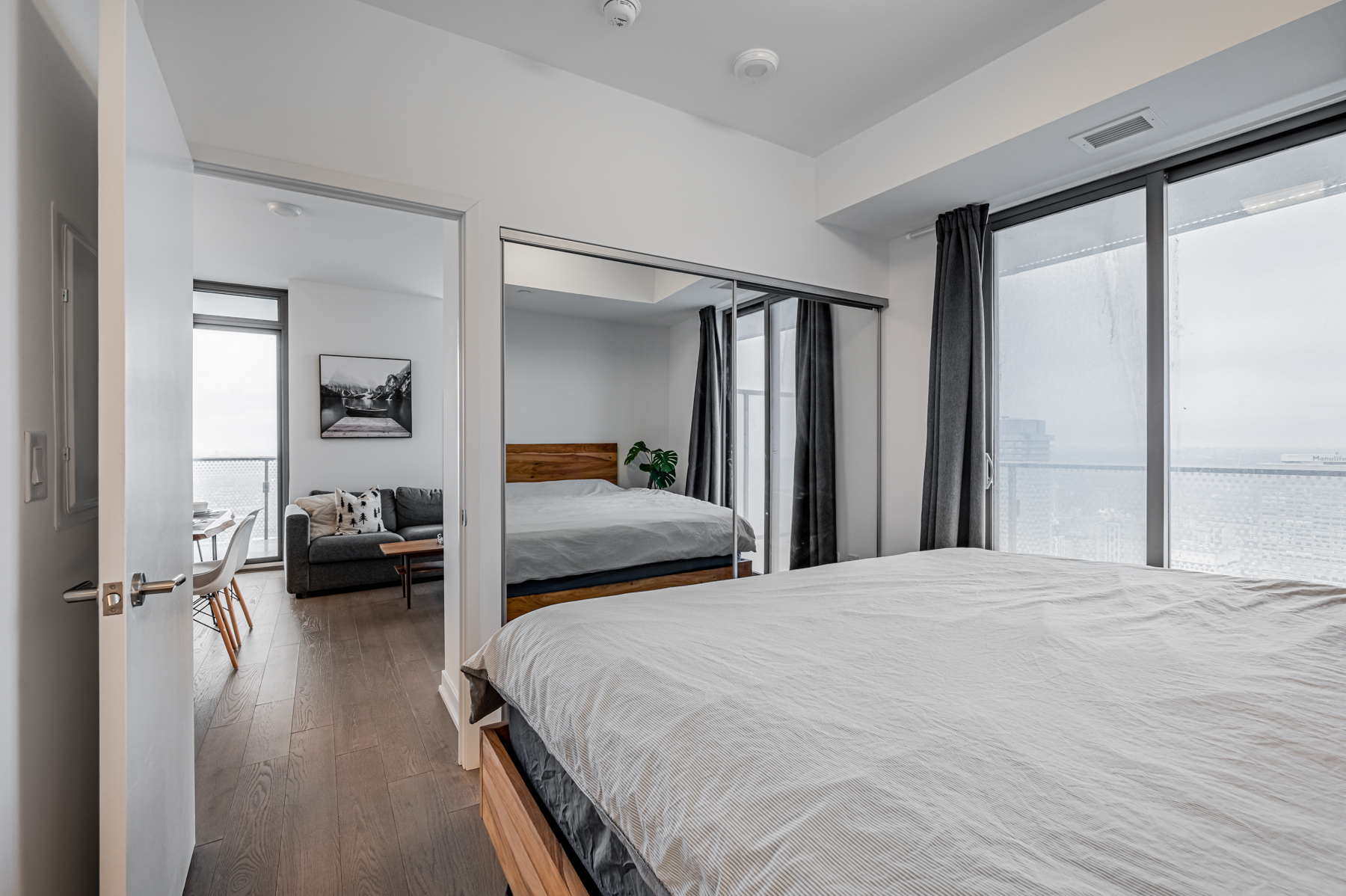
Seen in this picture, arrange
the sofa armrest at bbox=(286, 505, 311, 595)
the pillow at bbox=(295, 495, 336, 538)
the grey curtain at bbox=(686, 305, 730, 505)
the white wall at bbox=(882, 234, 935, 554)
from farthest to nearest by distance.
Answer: the pillow at bbox=(295, 495, 336, 538), the sofa armrest at bbox=(286, 505, 311, 595), the white wall at bbox=(882, 234, 935, 554), the grey curtain at bbox=(686, 305, 730, 505)

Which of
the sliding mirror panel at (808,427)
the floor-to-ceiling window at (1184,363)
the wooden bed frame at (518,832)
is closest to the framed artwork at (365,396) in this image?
the sliding mirror panel at (808,427)

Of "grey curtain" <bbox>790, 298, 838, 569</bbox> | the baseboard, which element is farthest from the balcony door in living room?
"grey curtain" <bbox>790, 298, 838, 569</bbox>

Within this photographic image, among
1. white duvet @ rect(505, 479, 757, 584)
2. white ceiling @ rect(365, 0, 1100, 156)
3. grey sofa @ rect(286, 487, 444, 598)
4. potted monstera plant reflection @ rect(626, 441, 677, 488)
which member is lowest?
grey sofa @ rect(286, 487, 444, 598)

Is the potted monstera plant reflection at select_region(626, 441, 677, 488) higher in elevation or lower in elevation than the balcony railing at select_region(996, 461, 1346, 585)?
higher

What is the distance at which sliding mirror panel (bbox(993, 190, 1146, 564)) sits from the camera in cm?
268

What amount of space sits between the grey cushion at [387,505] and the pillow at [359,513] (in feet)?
0.20

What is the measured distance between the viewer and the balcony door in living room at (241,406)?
18.9 feet

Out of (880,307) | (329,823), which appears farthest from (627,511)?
(880,307)

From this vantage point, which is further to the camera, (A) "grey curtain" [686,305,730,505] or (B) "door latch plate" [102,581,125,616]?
(A) "grey curtain" [686,305,730,505]

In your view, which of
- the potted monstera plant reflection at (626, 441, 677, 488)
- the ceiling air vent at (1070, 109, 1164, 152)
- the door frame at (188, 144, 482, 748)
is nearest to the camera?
the door frame at (188, 144, 482, 748)

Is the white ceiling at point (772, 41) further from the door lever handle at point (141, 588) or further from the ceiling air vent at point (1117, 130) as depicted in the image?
the door lever handle at point (141, 588)

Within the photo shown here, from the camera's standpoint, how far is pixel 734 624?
153cm

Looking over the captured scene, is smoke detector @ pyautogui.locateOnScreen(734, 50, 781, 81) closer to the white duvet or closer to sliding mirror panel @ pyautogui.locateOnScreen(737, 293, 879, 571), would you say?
sliding mirror panel @ pyautogui.locateOnScreen(737, 293, 879, 571)

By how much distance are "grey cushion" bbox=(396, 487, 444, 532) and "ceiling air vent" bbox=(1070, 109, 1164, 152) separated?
538 cm
